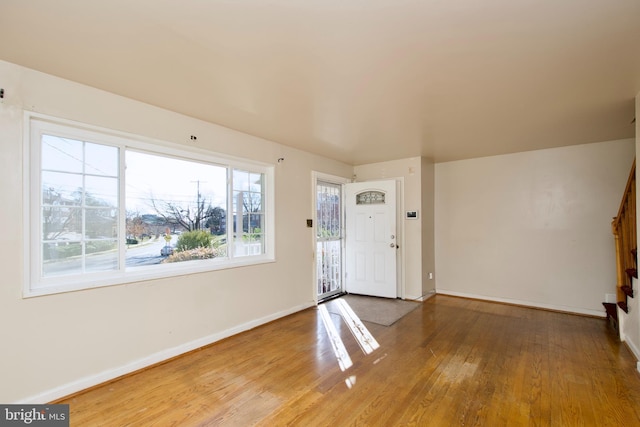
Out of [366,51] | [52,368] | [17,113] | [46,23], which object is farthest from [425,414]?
[17,113]

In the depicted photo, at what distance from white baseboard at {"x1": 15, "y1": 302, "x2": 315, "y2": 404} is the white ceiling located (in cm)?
234

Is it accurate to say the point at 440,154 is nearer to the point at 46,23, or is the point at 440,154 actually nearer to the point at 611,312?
the point at 611,312

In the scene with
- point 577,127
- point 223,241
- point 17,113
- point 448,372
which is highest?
point 577,127

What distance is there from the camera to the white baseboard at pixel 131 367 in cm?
220

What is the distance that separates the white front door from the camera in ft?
16.7

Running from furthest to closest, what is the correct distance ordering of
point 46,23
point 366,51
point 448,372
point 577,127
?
point 577,127 → point 448,372 → point 366,51 → point 46,23

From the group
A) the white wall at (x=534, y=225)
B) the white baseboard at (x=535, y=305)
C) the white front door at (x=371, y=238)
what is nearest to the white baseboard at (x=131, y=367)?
the white front door at (x=371, y=238)

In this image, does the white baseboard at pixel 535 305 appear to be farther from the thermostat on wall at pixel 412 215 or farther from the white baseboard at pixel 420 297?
the thermostat on wall at pixel 412 215

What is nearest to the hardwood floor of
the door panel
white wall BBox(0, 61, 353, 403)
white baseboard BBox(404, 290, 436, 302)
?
white wall BBox(0, 61, 353, 403)

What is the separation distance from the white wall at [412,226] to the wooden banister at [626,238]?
2329mm

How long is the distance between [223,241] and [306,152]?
73.7 inches

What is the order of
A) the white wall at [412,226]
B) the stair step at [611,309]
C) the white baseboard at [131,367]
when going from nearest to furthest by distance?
1. the white baseboard at [131,367]
2. the stair step at [611,309]
3. the white wall at [412,226]

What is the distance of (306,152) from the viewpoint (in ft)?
15.0

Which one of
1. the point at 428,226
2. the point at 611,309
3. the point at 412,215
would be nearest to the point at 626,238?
the point at 611,309
